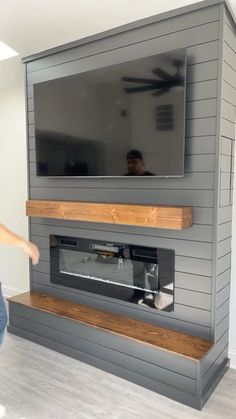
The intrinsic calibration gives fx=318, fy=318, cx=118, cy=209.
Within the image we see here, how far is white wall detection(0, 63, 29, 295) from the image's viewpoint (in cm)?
336

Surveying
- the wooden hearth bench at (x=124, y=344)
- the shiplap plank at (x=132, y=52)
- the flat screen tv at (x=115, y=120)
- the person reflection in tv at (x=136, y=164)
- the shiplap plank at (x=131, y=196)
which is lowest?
the wooden hearth bench at (x=124, y=344)

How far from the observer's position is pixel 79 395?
200cm

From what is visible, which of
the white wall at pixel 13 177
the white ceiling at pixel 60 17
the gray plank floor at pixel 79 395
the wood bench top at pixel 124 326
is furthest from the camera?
the white wall at pixel 13 177

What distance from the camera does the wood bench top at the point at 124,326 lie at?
1.95m

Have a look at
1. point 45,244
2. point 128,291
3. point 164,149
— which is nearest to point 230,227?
point 164,149

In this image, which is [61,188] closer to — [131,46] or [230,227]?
[131,46]

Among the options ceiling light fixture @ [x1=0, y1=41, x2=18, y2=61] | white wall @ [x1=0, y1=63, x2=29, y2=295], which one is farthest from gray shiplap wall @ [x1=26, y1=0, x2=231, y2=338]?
white wall @ [x1=0, y1=63, x2=29, y2=295]

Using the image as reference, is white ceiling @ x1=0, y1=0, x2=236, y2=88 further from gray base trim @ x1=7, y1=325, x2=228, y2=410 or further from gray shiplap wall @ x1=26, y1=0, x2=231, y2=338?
gray base trim @ x1=7, y1=325, x2=228, y2=410

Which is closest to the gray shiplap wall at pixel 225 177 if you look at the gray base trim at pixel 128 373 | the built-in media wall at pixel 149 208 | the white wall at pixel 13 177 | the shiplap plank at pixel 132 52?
the built-in media wall at pixel 149 208

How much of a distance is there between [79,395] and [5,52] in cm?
317

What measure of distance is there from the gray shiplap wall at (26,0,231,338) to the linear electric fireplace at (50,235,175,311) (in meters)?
0.07

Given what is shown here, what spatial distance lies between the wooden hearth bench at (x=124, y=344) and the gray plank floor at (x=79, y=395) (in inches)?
2.4

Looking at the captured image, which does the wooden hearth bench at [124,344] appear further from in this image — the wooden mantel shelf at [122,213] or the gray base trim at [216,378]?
the wooden mantel shelf at [122,213]

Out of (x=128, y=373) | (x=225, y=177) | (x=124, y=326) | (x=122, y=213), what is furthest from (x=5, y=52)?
(x=128, y=373)
